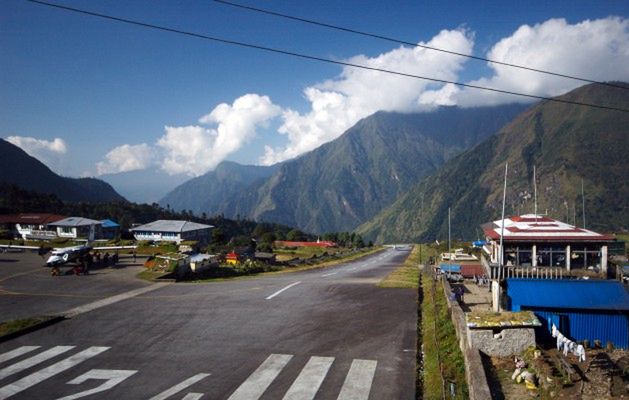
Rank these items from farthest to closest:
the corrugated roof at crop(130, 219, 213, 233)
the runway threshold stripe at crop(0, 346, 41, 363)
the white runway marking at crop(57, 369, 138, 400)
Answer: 1. the corrugated roof at crop(130, 219, 213, 233)
2. the runway threshold stripe at crop(0, 346, 41, 363)
3. the white runway marking at crop(57, 369, 138, 400)

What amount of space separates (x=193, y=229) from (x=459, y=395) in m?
95.0

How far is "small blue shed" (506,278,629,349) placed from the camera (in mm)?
18844

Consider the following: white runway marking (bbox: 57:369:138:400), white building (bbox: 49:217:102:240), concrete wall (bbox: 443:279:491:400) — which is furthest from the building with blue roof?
concrete wall (bbox: 443:279:491:400)

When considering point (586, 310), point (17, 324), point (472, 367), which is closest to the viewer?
point (472, 367)

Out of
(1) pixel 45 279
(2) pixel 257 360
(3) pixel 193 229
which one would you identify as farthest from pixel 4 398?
(3) pixel 193 229

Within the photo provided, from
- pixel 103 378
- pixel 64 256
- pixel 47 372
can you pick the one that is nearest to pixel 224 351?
pixel 103 378

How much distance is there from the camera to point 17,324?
67.6 ft

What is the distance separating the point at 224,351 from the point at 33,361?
23.0 feet

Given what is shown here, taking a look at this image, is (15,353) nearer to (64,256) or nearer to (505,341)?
(505,341)

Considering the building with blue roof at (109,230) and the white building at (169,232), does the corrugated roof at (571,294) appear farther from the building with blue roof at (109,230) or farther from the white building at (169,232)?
the building with blue roof at (109,230)

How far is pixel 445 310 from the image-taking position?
871 inches

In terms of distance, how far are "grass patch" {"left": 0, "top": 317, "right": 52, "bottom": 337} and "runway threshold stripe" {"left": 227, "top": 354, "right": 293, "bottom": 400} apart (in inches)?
479

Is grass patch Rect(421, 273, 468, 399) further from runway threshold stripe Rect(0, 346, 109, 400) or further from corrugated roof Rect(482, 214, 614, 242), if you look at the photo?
runway threshold stripe Rect(0, 346, 109, 400)

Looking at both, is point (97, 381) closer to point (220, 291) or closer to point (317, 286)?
point (220, 291)
